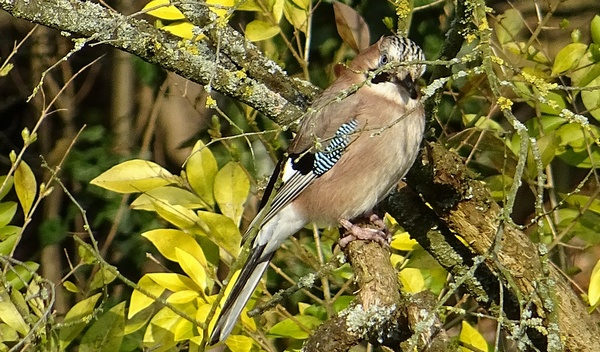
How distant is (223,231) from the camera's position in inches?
115

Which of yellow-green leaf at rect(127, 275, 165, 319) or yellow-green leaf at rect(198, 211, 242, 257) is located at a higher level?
yellow-green leaf at rect(198, 211, 242, 257)

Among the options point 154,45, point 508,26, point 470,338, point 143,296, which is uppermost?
point 154,45

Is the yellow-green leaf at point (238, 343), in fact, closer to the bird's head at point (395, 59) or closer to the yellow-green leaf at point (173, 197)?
the yellow-green leaf at point (173, 197)

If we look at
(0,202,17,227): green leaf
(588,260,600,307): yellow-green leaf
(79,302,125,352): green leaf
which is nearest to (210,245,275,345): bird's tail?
(79,302,125,352): green leaf

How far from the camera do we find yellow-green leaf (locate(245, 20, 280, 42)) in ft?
10.8

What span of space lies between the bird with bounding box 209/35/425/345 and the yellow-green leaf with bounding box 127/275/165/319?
9.3 inches

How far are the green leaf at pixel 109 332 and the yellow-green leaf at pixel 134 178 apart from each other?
38cm

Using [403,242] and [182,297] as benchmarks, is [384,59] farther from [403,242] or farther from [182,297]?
[182,297]

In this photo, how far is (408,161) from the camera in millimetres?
2939

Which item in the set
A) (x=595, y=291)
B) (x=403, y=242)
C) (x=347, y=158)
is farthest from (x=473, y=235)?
(x=347, y=158)

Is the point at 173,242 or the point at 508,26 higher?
the point at 508,26

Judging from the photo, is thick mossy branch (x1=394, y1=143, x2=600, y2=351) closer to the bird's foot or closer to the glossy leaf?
the bird's foot

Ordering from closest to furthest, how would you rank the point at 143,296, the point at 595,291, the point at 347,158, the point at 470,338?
the point at 595,291
the point at 470,338
the point at 143,296
the point at 347,158

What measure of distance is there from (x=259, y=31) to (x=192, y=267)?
935 millimetres
